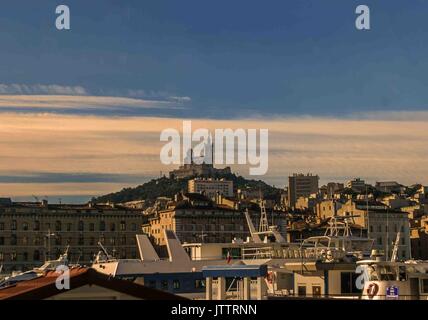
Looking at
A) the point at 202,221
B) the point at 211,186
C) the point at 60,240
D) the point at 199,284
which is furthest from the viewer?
the point at 211,186

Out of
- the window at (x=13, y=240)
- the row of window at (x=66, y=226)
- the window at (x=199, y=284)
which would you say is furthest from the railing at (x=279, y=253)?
the row of window at (x=66, y=226)

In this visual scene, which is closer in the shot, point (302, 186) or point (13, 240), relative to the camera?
point (13, 240)

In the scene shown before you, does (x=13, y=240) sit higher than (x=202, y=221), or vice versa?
(x=202, y=221)

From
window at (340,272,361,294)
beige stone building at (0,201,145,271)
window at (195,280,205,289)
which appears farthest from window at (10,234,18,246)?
window at (340,272,361,294)

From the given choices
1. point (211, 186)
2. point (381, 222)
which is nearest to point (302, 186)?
point (211, 186)

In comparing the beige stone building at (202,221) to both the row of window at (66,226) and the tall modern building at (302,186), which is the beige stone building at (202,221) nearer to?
the row of window at (66,226)

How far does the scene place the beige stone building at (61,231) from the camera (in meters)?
69.3

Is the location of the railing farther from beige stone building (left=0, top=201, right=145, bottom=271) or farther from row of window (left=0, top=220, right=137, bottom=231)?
row of window (left=0, top=220, right=137, bottom=231)

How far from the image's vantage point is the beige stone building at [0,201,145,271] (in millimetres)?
69312

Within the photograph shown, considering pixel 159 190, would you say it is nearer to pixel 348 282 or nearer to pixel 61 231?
pixel 61 231

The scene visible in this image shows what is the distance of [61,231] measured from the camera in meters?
71.6

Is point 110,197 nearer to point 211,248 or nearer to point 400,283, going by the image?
point 211,248
